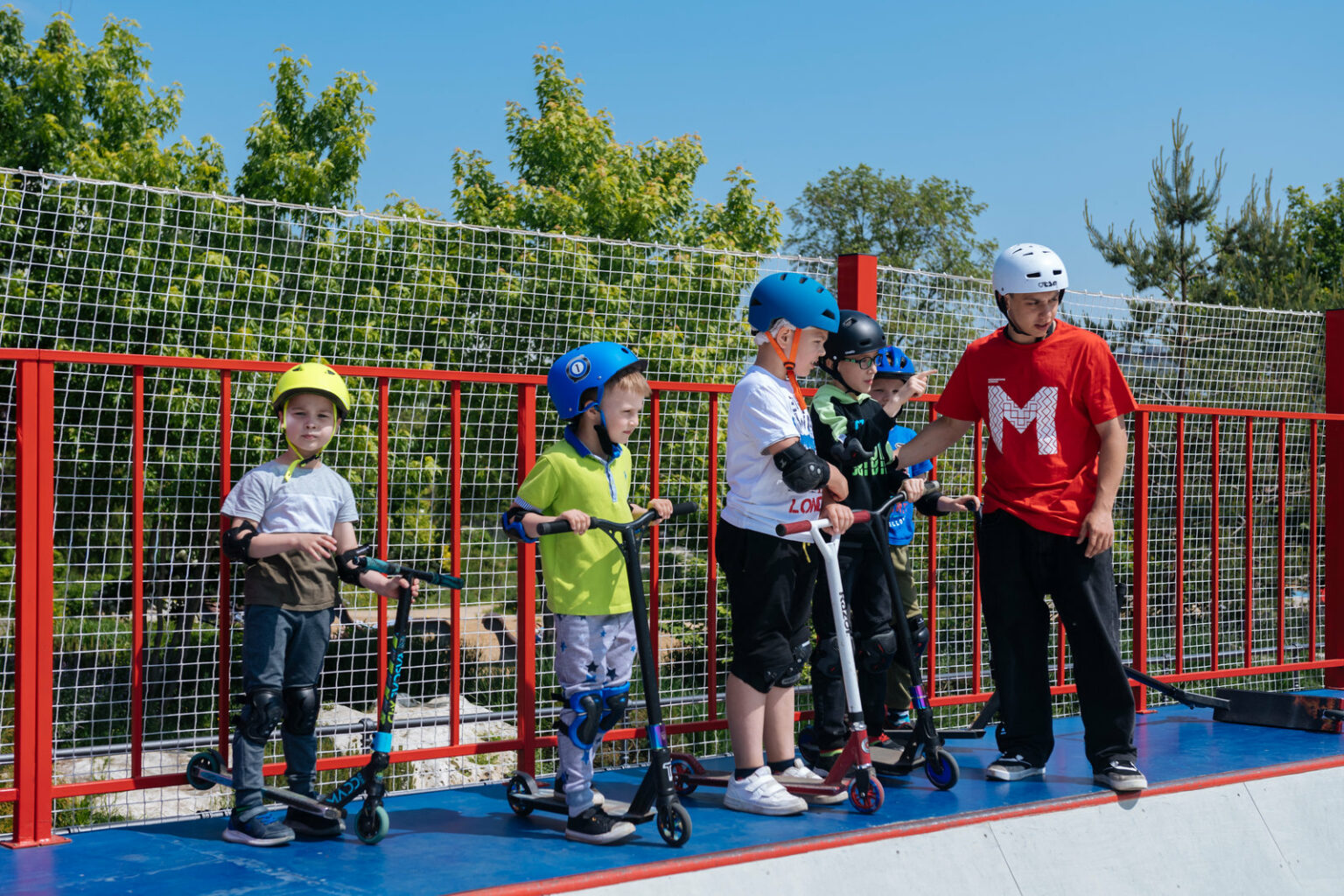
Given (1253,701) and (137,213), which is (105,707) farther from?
(1253,701)

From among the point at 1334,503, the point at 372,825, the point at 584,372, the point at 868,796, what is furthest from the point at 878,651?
the point at 1334,503

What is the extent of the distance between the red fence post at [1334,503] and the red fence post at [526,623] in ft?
18.0

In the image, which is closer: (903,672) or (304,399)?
(304,399)

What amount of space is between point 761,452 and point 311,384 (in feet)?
4.98

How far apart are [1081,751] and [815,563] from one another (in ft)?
6.29

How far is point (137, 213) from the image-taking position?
11.2m

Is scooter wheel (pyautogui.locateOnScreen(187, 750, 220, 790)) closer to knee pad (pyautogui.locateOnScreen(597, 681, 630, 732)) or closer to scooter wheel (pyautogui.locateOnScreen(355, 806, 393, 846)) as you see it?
scooter wheel (pyautogui.locateOnScreen(355, 806, 393, 846))

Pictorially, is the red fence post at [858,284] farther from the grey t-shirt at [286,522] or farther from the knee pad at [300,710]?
the knee pad at [300,710]

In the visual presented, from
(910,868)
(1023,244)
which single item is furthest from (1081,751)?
(1023,244)

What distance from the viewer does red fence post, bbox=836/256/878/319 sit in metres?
5.66

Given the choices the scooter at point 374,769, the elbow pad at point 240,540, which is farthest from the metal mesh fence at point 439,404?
the elbow pad at point 240,540

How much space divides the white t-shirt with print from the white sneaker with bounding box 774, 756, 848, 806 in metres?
0.90

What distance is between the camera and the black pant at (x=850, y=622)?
466cm

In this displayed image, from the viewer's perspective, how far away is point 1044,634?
183 inches
